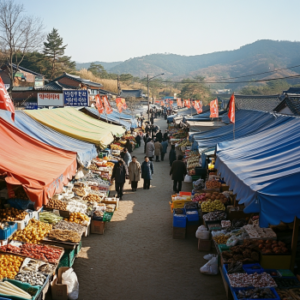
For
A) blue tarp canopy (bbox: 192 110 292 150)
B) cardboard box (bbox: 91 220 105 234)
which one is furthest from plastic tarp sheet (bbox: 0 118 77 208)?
blue tarp canopy (bbox: 192 110 292 150)

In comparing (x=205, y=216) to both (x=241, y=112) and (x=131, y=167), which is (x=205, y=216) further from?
(x=241, y=112)

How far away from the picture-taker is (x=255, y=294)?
17.1ft

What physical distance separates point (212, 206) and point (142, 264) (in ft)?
8.95

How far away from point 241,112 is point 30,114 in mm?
9768

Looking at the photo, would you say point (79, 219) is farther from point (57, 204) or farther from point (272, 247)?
point (272, 247)

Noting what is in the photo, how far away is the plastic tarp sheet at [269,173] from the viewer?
15.8 feet

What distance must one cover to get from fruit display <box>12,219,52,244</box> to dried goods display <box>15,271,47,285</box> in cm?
118

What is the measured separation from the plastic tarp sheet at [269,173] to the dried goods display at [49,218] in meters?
4.24

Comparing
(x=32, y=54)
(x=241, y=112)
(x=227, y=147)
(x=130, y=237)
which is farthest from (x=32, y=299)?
(x=32, y=54)

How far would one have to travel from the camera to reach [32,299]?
512cm

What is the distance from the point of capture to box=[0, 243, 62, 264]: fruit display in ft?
20.8

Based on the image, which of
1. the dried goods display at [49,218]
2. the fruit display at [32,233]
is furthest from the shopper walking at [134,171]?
the fruit display at [32,233]

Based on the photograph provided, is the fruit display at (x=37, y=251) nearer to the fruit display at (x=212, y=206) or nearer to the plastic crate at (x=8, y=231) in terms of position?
the plastic crate at (x=8, y=231)

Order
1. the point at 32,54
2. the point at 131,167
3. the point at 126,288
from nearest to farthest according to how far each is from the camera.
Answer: the point at 126,288 < the point at 131,167 < the point at 32,54
